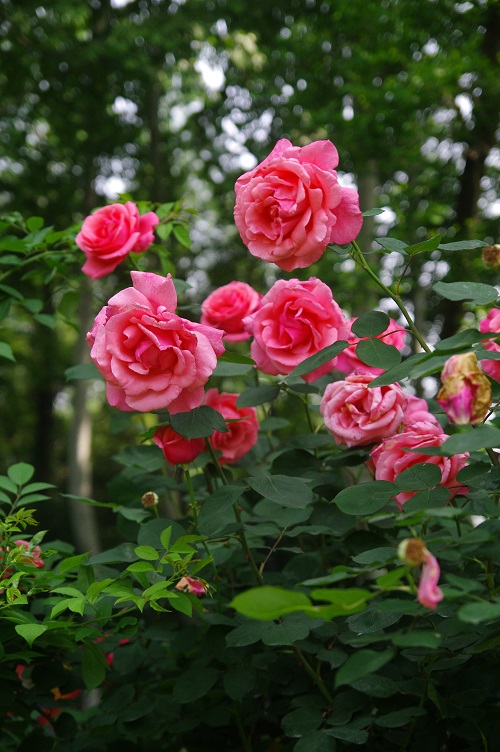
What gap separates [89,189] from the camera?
40.4 ft

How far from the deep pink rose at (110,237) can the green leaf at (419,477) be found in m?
0.77

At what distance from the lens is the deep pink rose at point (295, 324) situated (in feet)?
4.08

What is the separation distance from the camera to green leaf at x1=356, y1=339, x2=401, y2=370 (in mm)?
1127

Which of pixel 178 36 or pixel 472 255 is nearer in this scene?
pixel 472 255

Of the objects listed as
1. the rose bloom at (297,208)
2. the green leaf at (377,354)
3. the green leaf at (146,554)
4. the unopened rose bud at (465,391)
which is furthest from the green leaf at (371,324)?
the green leaf at (146,554)

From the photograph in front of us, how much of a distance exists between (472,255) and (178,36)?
20.3ft

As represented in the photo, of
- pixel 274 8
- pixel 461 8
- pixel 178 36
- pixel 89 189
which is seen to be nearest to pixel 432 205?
pixel 461 8

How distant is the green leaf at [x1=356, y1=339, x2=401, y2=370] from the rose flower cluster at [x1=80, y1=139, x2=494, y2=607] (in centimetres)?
2

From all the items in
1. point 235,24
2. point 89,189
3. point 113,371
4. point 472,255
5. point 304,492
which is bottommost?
point 304,492

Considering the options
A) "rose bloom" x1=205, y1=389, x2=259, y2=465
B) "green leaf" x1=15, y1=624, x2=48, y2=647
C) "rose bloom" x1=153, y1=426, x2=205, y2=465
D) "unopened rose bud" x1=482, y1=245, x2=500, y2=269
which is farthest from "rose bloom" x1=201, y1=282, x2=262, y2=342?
"green leaf" x1=15, y1=624, x2=48, y2=647

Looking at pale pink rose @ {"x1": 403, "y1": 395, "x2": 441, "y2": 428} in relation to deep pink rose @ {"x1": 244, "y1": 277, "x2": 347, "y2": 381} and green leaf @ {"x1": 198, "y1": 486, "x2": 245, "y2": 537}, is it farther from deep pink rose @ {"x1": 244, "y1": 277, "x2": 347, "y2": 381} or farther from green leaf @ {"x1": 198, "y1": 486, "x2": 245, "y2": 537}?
green leaf @ {"x1": 198, "y1": 486, "x2": 245, "y2": 537}

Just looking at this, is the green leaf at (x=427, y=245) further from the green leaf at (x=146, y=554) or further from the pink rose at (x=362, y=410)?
the green leaf at (x=146, y=554)

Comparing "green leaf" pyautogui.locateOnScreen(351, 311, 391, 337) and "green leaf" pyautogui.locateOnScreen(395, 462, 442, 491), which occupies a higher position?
"green leaf" pyautogui.locateOnScreen(351, 311, 391, 337)

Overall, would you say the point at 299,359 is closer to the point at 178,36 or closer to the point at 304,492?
the point at 304,492
